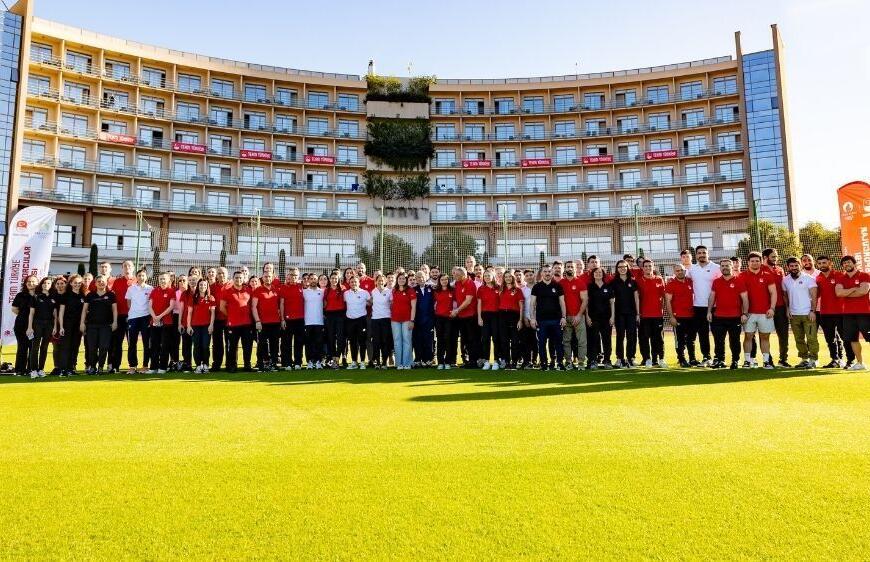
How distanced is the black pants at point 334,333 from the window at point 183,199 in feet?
140

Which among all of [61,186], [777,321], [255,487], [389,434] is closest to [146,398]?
[389,434]

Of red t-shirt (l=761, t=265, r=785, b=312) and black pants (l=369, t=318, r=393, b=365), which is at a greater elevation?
red t-shirt (l=761, t=265, r=785, b=312)

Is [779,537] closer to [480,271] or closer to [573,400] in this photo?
[573,400]

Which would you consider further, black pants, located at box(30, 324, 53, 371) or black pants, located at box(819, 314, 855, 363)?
black pants, located at box(30, 324, 53, 371)

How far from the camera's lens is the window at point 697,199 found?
51.1m

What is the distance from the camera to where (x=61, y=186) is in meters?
44.4

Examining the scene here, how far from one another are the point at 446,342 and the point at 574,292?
8.33 ft

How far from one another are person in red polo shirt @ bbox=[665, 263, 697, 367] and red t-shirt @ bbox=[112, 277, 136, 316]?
33.2 feet

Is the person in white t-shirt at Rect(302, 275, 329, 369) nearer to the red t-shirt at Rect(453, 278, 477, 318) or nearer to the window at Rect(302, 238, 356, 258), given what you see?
the red t-shirt at Rect(453, 278, 477, 318)

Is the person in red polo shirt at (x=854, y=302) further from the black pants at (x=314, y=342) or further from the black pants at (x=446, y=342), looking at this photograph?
the black pants at (x=314, y=342)

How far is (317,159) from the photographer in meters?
52.8

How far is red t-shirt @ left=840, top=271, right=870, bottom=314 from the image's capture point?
8672 mm

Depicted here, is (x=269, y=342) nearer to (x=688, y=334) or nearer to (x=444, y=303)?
(x=444, y=303)

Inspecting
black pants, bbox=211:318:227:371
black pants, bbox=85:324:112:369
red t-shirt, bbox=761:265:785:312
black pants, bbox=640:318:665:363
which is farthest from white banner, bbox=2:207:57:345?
red t-shirt, bbox=761:265:785:312
